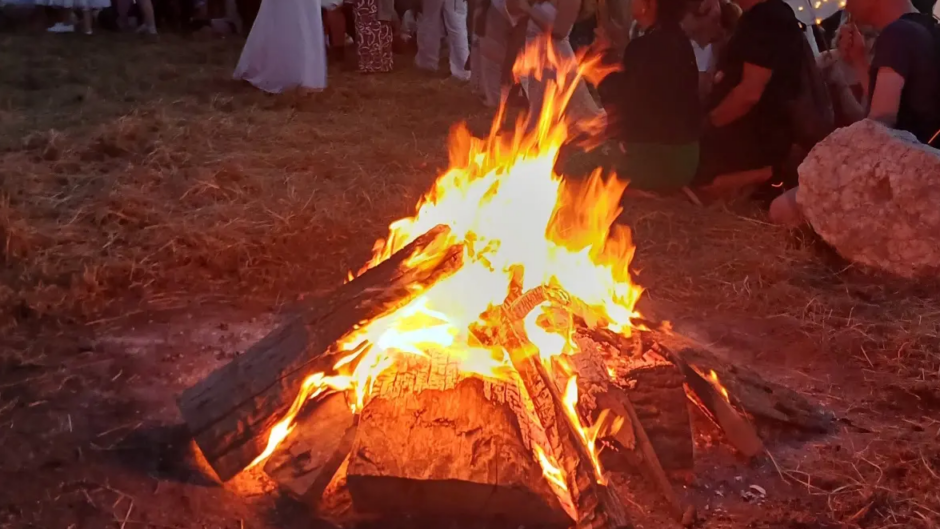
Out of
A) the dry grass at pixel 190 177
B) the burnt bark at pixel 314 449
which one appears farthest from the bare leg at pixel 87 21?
the burnt bark at pixel 314 449

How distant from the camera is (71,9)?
13.4m

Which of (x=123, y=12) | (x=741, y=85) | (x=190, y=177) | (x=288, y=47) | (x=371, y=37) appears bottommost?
(x=190, y=177)

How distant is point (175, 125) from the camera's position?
7703 mm

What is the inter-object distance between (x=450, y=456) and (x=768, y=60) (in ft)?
14.5

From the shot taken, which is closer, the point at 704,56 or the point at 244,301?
the point at 244,301

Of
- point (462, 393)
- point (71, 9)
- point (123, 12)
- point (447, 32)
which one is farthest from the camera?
point (123, 12)

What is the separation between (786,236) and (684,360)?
108 inches

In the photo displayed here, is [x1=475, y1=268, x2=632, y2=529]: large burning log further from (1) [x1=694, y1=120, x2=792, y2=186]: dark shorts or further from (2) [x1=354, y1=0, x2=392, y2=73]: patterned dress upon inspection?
(2) [x1=354, y1=0, x2=392, y2=73]: patterned dress

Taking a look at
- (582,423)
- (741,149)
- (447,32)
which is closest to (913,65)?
(741,149)

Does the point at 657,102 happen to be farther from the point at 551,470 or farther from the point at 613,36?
the point at 613,36

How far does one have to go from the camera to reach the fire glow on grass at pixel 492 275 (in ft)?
10.3

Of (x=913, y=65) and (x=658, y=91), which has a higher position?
(x=913, y=65)

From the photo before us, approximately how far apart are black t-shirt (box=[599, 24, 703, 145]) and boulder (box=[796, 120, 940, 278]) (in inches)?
A: 37.1

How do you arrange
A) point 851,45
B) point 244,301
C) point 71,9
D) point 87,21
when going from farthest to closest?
point 71,9 → point 87,21 → point 851,45 → point 244,301
